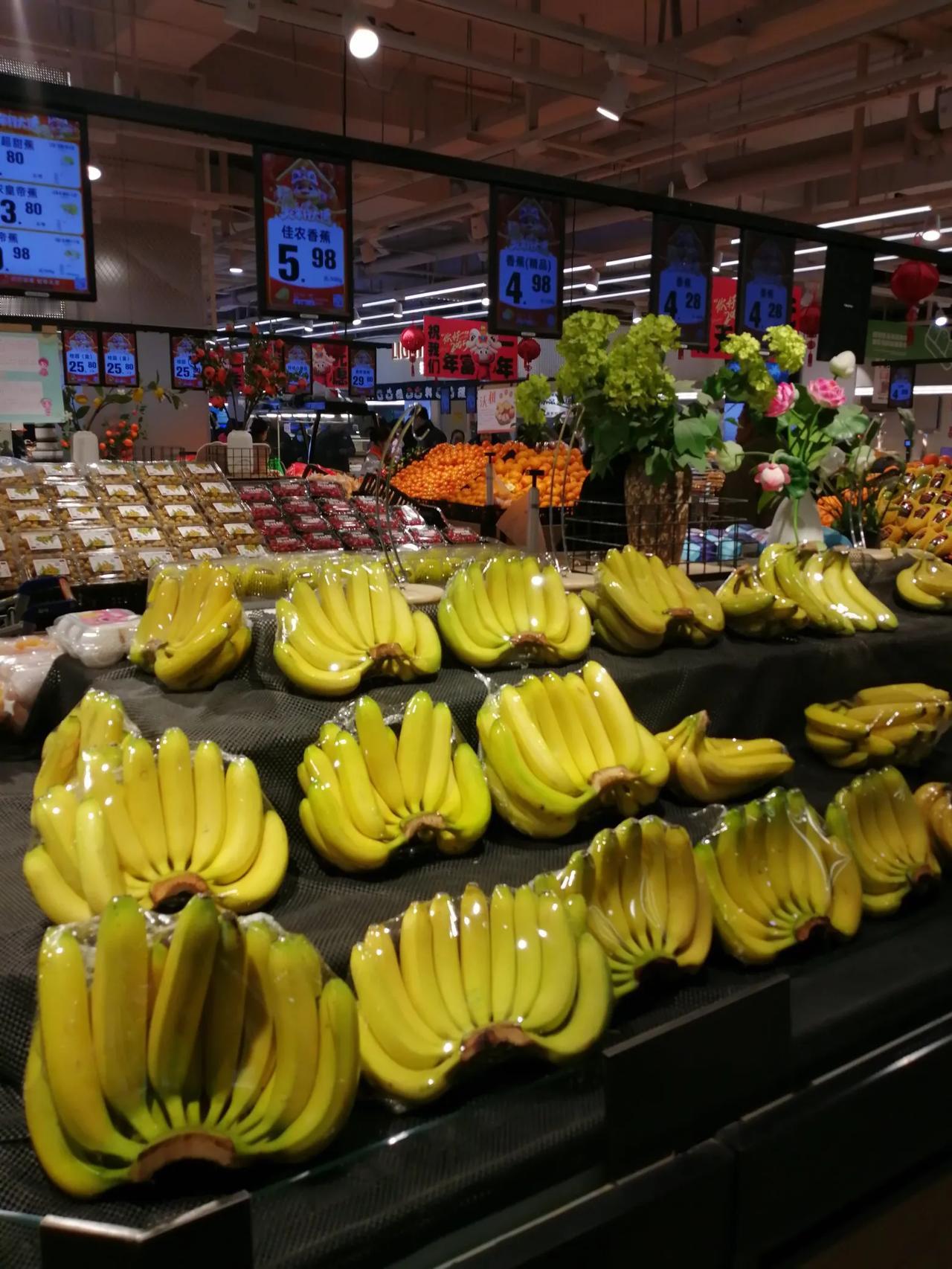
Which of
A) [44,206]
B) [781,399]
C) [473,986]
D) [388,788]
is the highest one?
[44,206]

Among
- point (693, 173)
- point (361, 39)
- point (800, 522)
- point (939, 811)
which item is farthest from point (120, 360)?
point (939, 811)

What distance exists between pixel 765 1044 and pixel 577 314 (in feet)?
7.01

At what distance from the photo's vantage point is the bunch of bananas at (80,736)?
70.4 inches

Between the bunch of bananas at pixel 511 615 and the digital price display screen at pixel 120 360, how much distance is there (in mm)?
10306

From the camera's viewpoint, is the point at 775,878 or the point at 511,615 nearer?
the point at 775,878

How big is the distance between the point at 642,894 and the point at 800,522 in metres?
1.95

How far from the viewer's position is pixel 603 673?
208 cm

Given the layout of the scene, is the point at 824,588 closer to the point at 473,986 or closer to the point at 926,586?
the point at 926,586

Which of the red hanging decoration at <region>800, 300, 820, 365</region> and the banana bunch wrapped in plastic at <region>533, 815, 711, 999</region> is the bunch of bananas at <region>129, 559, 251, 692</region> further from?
the red hanging decoration at <region>800, 300, 820, 365</region>

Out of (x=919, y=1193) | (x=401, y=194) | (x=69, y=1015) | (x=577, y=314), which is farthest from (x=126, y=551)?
(x=401, y=194)

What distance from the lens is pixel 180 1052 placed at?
1.09m

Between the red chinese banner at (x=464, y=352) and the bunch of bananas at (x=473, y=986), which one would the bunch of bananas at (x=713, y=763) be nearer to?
the bunch of bananas at (x=473, y=986)

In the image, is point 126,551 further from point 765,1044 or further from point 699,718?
point 765,1044

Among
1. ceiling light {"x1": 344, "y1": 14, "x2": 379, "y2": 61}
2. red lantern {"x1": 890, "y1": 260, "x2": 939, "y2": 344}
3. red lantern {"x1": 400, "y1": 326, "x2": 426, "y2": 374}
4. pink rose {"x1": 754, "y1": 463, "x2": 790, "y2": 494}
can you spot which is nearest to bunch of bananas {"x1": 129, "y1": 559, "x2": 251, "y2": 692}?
pink rose {"x1": 754, "y1": 463, "x2": 790, "y2": 494}
